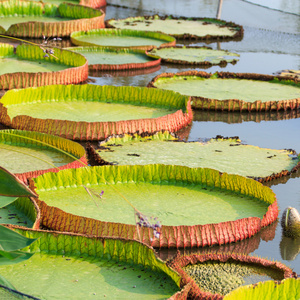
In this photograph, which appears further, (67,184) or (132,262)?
(67,184)

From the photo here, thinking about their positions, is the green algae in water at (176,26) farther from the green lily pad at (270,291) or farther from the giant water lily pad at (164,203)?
the green lily pad at (270,291)

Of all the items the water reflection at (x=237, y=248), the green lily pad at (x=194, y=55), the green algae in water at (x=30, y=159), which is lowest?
the water reflection at (x=237, y=248)

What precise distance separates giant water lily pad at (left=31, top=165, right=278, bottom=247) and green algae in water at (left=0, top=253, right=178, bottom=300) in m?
0.46

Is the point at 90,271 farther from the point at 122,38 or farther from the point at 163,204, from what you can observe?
the point at 122,38

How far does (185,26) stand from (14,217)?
30.7 feet

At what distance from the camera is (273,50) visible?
1059 centimetres

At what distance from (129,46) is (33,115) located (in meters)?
3.91

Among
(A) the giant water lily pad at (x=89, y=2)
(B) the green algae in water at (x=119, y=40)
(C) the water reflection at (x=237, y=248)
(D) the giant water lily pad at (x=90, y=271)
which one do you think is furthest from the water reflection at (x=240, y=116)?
(A) the giant water lily pad at (x=89, y=2)

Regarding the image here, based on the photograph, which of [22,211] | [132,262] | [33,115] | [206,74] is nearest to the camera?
[132,262]

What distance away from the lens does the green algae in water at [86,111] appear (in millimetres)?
6082

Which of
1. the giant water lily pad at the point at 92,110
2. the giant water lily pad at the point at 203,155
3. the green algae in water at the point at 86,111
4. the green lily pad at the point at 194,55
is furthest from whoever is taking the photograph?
the green lily pad at the point at 194,55

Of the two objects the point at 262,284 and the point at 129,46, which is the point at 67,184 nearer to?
the point at 262,284

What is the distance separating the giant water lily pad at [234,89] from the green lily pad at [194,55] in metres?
1.13

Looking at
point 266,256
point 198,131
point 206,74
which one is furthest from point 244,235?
point 206,74
